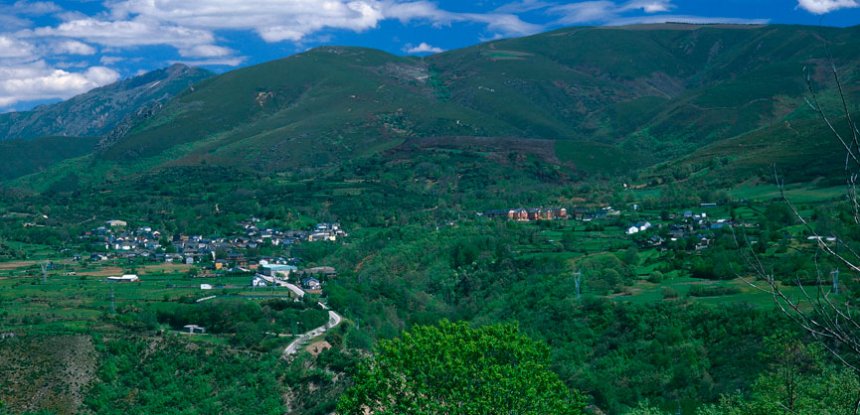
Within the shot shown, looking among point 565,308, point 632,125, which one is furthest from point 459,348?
point 632,125

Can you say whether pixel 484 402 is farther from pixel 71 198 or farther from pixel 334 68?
pixel 334 68

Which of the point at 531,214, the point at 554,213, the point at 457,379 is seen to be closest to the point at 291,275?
the point at 531,214

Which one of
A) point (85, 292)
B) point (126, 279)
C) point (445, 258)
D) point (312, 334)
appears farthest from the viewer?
point (445, 258)

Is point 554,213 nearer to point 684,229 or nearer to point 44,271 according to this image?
point 684,229

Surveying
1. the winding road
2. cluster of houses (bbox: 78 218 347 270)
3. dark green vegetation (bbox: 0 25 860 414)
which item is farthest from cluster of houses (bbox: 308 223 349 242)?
the winding road

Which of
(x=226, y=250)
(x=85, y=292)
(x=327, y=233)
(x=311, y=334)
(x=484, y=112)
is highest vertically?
(x=484, y=112)

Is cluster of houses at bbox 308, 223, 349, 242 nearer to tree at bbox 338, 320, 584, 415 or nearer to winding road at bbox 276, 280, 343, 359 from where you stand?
winding road at bbox 276, 280, 343, 359
